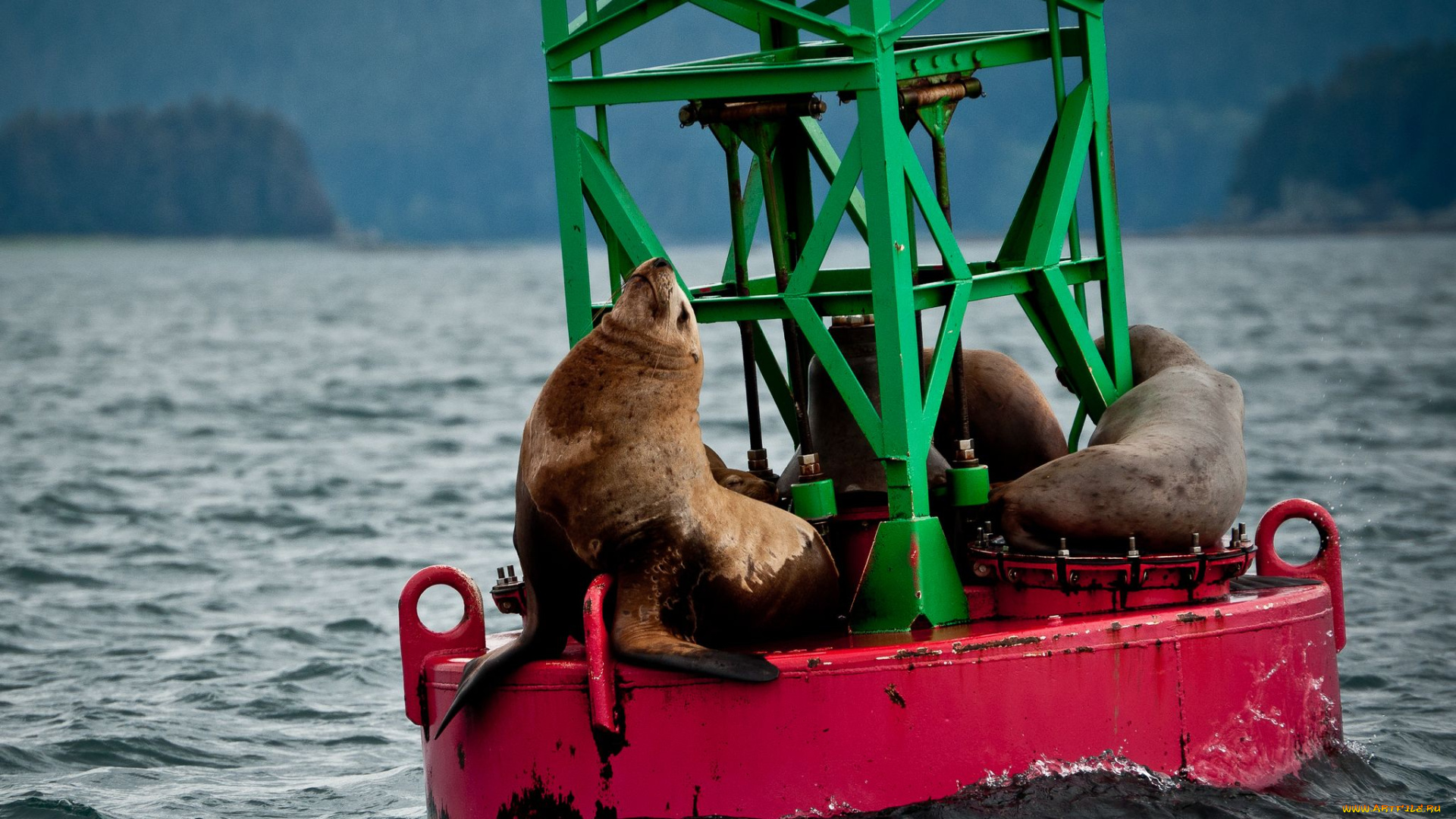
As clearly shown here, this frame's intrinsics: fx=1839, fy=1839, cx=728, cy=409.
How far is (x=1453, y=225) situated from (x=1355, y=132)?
20.1 metres

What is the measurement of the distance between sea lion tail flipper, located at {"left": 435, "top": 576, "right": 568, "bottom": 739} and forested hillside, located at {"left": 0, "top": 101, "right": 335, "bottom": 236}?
187088 millimetres

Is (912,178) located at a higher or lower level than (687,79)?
lower

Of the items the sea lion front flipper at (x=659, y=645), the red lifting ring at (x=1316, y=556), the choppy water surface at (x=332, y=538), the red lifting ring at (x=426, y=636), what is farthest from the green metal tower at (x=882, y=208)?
the choppy water surface at (x=332, y=538)

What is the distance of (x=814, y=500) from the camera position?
7.59 metres

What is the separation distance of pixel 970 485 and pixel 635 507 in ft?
5.27

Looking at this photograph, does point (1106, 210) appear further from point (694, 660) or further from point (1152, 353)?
point (694, 660)

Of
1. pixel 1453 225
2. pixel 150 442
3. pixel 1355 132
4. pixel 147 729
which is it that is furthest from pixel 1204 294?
pixel 1355 132

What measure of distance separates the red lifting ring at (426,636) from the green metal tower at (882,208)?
1.18 m

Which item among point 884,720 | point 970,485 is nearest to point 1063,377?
point 970,485

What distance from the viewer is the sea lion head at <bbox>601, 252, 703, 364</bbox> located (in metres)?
7.00

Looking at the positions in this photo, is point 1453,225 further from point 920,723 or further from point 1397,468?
point 920,723

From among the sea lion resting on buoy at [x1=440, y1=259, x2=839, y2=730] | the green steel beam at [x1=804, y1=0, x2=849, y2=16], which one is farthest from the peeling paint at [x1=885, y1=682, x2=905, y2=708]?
the green steel beam at [x1=804, y1=0, x2=849, y2=16]

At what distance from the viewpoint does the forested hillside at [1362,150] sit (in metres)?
144

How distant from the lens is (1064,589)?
289 inches
